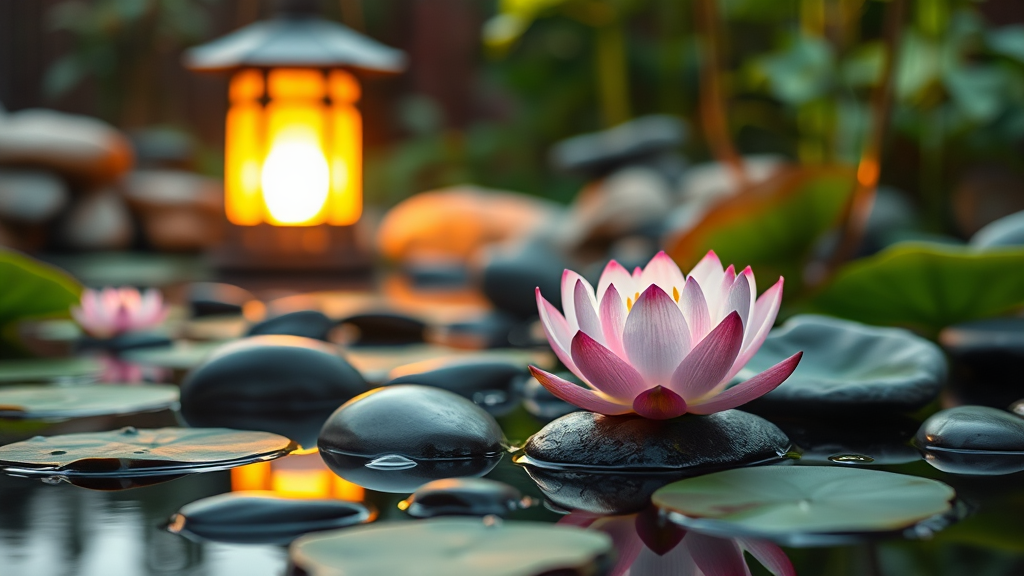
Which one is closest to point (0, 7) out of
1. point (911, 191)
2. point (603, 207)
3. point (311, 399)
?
point (603, 207)

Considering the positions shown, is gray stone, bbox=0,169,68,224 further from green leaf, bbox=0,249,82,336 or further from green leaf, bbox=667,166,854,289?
green leaf, bbox=667,166,854,289

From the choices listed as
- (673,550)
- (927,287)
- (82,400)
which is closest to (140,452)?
(82,400)

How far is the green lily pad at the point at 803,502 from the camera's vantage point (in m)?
0.67

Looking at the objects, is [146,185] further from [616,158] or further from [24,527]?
[24,527]

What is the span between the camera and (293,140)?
10.3 feet

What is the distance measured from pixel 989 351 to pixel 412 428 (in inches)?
37.2

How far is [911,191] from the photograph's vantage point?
428 centimetres

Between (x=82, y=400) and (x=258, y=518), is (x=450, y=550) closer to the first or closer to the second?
(x=258, y=518)

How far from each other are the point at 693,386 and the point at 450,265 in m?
3.36

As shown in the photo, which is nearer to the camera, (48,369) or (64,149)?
(48,369)

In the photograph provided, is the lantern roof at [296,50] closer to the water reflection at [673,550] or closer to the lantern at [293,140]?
the lantern at [293,140]

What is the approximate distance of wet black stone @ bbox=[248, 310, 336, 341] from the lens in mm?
1795

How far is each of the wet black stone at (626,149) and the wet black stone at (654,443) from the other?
3618mm

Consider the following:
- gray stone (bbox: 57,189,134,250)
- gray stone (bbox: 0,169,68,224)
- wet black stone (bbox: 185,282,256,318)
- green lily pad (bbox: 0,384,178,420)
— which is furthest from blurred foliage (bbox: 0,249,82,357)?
gray stone (bbox: 57,189,134,250)
